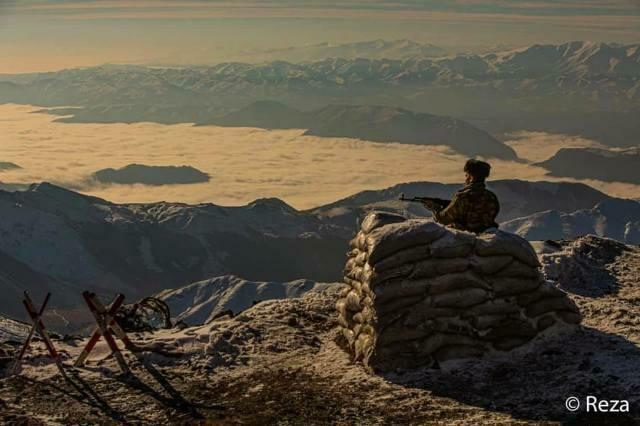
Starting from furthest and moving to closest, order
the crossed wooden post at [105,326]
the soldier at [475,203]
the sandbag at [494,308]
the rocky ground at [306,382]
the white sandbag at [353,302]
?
the soldier at [475,203], the white sandbag at [353,302], the crossed wooden post at [105,326], the sandbag at [494,308], the rocky ground at [306,382]

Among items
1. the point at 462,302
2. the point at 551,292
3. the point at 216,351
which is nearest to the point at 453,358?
the point at 462,302

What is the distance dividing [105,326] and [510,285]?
34.1ft

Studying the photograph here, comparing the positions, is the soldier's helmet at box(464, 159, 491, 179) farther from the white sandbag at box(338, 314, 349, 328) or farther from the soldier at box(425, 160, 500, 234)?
the white sandbag at box(338, 314, 349, 328)

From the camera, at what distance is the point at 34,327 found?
22.3 metres

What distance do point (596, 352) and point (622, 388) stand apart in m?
2.57

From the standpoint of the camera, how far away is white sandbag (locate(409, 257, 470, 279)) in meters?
20.5

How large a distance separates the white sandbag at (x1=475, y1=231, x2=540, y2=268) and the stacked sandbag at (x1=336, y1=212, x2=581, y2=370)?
3 cm

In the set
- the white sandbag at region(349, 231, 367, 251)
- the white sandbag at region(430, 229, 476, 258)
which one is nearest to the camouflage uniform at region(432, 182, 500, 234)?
the white sandbag at region(430, 229, 476, 258)

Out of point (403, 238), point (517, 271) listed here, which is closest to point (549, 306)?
point (517, 271)

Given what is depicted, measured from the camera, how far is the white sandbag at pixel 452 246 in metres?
20.6

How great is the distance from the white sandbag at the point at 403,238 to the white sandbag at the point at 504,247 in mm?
1027

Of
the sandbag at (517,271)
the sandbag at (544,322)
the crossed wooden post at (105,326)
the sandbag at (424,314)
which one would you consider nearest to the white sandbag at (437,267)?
the sandbag at (424,314)

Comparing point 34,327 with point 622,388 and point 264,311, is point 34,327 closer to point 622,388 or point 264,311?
point 264,311

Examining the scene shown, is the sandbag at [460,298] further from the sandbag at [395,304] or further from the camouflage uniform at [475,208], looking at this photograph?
the camouflage uniform at [475,208]
